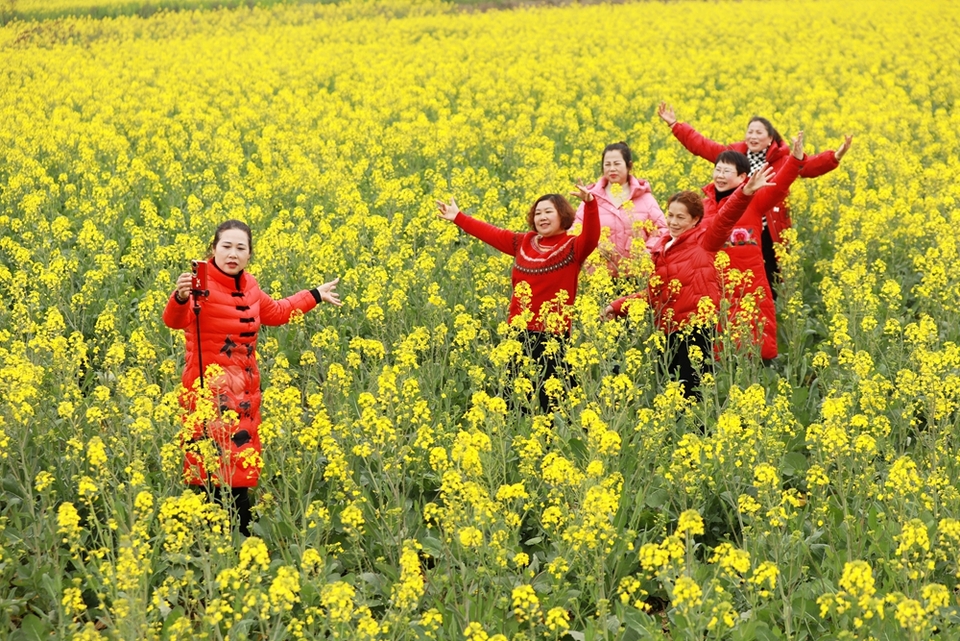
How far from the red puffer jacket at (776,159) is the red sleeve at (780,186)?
3.0 inches

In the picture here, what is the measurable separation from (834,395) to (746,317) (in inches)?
37.8

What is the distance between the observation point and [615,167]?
7.97 metres

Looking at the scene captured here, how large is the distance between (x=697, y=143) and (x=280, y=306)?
15.0ft

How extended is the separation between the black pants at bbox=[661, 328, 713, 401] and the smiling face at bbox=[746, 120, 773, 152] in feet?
6.75

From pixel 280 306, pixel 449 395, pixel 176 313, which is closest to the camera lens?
pixel 176 313

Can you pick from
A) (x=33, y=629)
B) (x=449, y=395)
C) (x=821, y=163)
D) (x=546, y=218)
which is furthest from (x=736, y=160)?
(x=33, y=629)

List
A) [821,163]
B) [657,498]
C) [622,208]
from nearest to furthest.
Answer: [657,498] → [622,208] → [821,163]

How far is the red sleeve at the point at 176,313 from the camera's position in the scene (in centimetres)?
572

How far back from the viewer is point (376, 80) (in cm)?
1941

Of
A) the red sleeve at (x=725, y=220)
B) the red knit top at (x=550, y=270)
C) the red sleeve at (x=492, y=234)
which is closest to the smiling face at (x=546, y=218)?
the red knit top at (x=550, y=270)

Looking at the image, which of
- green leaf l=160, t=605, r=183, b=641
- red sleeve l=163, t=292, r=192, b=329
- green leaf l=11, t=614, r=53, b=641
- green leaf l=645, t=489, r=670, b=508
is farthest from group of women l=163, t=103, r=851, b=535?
green leaf l=11, t=614, r=53, b=641

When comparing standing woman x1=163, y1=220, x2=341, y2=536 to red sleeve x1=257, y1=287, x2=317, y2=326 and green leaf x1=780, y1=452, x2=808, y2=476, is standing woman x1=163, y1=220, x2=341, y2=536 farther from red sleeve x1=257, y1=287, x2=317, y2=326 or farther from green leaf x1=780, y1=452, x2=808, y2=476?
green leaf x1=780, y1=452, x2=808, y2=476

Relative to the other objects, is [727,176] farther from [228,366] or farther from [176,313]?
[176,313]

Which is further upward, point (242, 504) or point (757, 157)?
point (757, 157)
